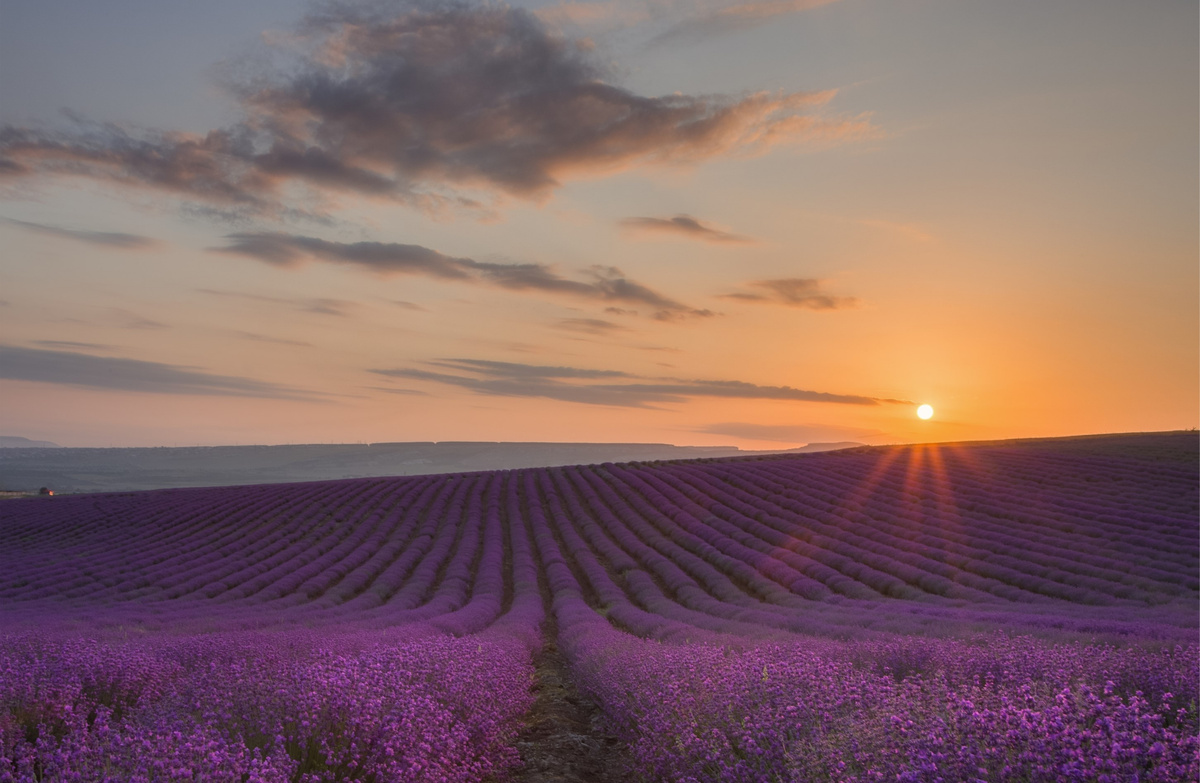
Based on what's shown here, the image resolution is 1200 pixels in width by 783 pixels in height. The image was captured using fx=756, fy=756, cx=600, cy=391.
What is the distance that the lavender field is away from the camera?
406cm

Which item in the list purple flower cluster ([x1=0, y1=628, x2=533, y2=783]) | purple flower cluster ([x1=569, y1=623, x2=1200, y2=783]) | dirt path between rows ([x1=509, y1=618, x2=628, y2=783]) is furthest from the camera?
dirt path between rows ([x1=509, y1=618, x2=628, y2=783])

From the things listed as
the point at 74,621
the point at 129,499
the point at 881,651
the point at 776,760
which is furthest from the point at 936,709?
the point at 129,499

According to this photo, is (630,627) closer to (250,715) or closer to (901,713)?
(250,715)

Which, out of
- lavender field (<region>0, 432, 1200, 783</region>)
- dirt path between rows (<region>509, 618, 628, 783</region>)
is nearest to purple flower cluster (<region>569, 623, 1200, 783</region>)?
lavender field (<region>0, 432, 1200, 783</region>)

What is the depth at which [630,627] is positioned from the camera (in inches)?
563

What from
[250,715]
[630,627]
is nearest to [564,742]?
[250,715]

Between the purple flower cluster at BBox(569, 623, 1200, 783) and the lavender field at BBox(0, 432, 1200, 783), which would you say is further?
the lavender field at BBox(0, 432, 1200, 783)

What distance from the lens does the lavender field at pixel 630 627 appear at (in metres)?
4.06

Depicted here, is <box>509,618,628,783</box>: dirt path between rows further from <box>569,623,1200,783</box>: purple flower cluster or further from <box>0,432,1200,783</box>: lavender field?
<box>569,623,1200,783</box>: purple flower cluster

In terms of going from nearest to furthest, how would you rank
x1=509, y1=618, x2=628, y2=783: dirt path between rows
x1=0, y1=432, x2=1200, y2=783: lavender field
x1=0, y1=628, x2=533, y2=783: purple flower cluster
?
1. x1=0, y1=628, x2=533, y2=783: purple flower cluster
2. x1=0, y1=432, x2=1200, y2=783: lavender field
3. x1=509, y1=618, x2=628, y2=783: dirt path between rows

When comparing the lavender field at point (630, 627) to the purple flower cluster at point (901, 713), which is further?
the lavender field at point (630, 627)

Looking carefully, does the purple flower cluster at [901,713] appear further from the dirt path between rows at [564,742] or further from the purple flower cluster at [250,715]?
the purple flower cluster at [250,715]

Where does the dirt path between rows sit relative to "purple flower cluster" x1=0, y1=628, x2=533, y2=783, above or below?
below

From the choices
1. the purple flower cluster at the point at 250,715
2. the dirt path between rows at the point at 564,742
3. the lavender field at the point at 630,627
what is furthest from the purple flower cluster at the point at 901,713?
the purple flower cluster at the point at 250,715
